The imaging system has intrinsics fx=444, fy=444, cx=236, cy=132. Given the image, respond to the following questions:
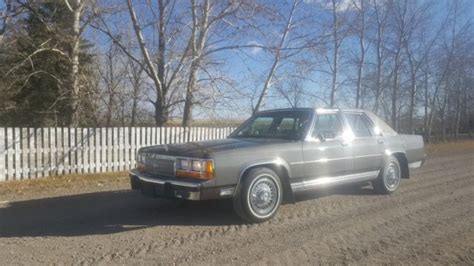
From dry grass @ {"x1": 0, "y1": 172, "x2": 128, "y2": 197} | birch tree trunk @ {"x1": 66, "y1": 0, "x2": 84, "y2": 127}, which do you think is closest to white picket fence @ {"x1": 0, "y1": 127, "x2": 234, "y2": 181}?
dry grass @ {"x1": 0, "y1": 172, "x2": 128, "y2": 197}

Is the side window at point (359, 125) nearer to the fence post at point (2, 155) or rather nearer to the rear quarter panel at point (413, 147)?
the rear quarter panel at point (413, 147)

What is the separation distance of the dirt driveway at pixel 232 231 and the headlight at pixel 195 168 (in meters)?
0.71

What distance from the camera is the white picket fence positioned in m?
10.7

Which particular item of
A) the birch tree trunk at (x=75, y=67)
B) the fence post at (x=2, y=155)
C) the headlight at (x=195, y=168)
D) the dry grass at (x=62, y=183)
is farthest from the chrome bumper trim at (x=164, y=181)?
the birch tree trunk at (x=75, y=67)

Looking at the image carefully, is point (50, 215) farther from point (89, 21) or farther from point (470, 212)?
point (89, 21)

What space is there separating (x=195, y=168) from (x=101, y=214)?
6.22 ft

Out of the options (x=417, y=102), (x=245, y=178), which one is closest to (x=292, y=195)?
(x=245, y=178)

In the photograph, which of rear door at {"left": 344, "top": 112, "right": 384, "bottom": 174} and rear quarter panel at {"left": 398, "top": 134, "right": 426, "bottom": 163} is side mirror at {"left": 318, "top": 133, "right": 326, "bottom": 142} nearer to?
rear door at {"left": 344, "top": 112, "right": 384, "bottom": 174}

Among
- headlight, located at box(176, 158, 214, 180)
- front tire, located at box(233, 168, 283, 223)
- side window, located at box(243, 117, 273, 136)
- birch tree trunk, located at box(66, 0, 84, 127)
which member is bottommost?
front tire, located at box(233, 168, 283, 223)

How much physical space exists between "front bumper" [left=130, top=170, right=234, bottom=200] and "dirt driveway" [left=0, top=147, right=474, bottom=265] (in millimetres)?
435

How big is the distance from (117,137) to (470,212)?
9.24 metres

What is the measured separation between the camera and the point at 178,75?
1566cm

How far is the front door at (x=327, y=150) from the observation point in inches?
271

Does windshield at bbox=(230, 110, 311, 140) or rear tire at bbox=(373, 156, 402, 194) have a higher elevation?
windshield at bbox=(230, 110, 311, 140)
